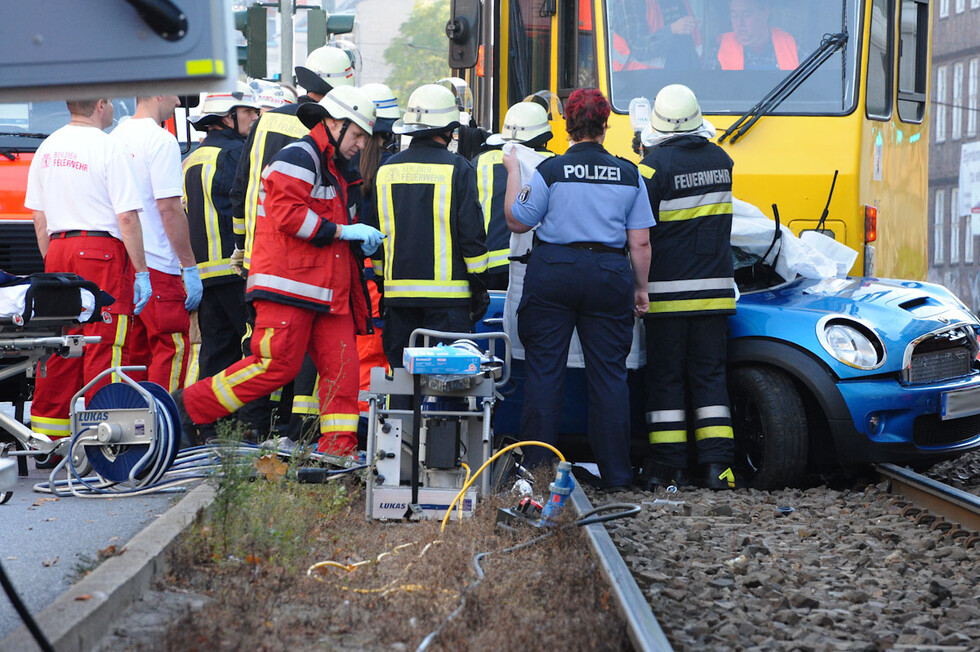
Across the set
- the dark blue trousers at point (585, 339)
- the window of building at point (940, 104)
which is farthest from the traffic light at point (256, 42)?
the window of building at point (940, 104)

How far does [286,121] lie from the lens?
7.33 meters

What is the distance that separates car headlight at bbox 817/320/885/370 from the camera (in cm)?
675

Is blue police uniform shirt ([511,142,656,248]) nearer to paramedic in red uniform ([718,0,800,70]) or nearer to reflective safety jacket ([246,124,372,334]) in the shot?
reflective safety jacket ([246,124,372,334])

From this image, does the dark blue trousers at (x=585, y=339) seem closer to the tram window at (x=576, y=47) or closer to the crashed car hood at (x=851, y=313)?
the crashed car hood at (x=851, y=313)

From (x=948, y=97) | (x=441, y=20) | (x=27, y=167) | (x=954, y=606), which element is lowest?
(x=954, y=606)

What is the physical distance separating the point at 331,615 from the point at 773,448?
3.41 metres

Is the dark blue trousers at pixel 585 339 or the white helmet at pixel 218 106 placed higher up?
the white helmet at pixel 218 106

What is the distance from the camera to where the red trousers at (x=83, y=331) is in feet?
23.1

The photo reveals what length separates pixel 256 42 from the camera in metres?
13.7

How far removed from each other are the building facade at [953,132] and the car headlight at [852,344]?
138 ft

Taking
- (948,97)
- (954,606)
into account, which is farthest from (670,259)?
(948,97)

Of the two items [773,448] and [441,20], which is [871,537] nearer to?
[773,448]

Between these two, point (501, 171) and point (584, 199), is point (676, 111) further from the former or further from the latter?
point (501, 171)

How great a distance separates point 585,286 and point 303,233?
145 centimetres
